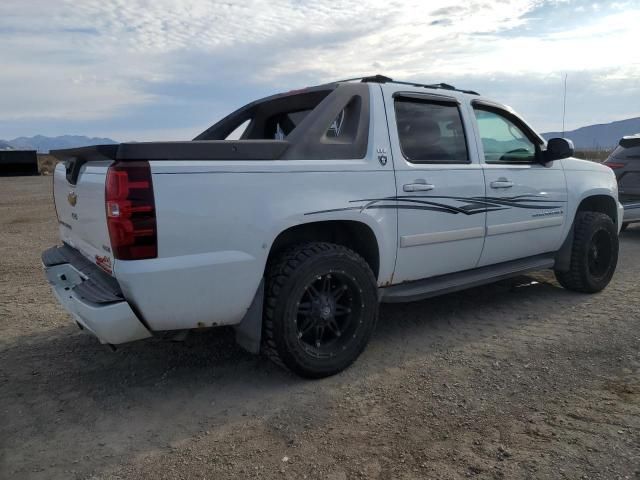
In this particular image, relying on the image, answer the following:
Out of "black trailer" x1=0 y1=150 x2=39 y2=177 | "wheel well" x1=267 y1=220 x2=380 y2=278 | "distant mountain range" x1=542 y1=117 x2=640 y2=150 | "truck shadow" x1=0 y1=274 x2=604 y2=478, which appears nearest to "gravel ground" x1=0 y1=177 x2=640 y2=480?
"truck shadow" x1=0 y1=274 x2=604 y2=478

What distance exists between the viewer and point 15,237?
870 centimetres

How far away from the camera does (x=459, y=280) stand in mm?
4129

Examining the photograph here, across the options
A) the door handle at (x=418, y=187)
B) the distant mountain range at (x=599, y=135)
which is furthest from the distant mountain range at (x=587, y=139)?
the door handle at (x=418, y=187)

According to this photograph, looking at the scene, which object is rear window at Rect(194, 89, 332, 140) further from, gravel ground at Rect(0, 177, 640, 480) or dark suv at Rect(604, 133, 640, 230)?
dark suv at Rect(604, 133, 640, 230)

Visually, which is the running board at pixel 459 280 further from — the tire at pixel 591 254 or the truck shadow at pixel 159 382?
the truck shadow at pixel 159 382

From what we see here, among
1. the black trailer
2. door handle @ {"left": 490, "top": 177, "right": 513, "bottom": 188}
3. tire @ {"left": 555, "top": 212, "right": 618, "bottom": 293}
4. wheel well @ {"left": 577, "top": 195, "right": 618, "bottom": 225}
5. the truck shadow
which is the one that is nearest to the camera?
the truck shadow

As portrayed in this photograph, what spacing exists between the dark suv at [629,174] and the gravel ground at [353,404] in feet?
13.7

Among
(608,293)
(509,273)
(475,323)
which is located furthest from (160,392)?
(608,293)

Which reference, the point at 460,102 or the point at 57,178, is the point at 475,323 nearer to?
the point at 460,102

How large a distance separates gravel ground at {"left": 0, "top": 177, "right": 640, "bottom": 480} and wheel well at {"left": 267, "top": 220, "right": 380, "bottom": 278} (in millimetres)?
733

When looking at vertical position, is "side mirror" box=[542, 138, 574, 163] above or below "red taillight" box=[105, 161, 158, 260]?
above

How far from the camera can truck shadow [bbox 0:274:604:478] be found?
9.12 ft

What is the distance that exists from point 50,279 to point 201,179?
1.46 meters

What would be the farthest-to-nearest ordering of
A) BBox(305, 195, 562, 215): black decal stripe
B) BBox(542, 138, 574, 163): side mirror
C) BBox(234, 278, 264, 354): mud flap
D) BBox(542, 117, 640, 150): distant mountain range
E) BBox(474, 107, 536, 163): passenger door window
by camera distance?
BBox(542, 117, 640, 150): distant mountain range → BBox(542, 138, 574, 163): side mirror → BBox(474, 107, 536, 163): passenger door window → BBox(305, 195, 562, 215): black decal stripe → BBox(234, 278, 264, 354): mud flap
